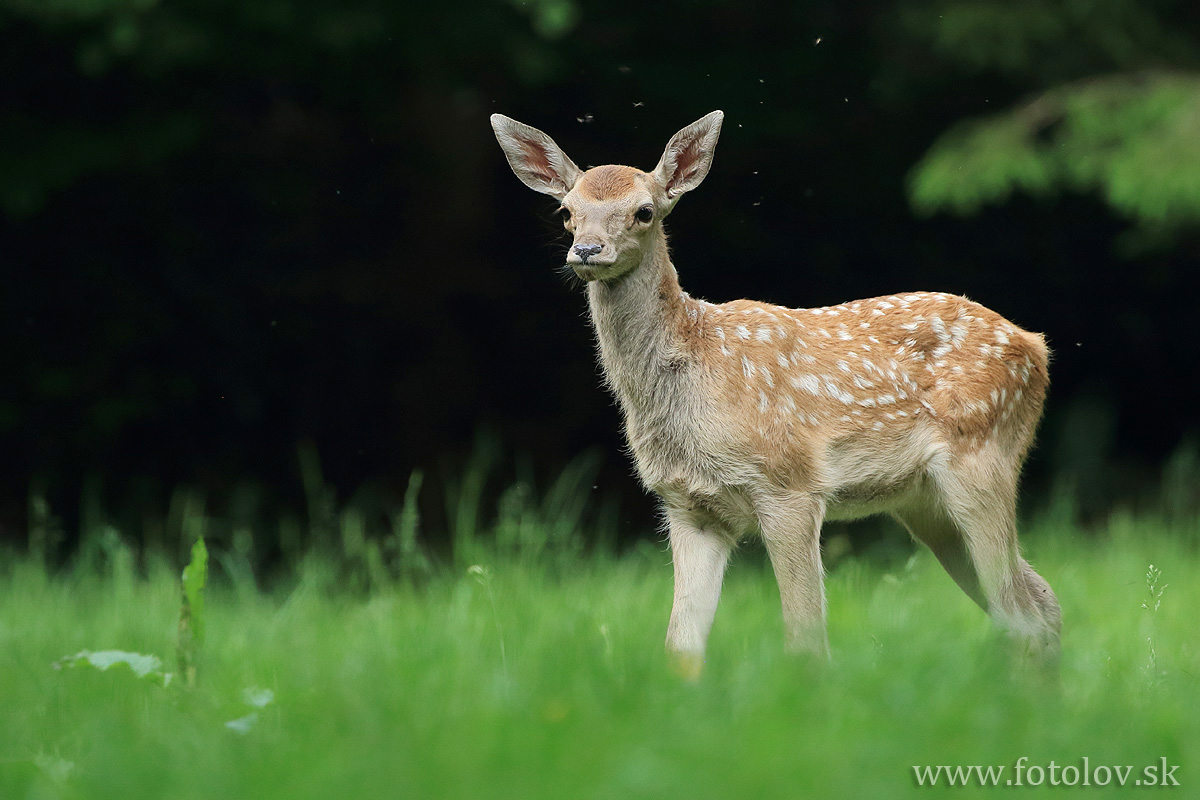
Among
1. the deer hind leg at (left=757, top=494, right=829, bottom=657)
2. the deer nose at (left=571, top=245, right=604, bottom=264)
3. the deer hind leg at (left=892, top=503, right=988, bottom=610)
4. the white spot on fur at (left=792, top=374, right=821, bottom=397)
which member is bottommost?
the deer hind leg at (left=892, top=503, right=988, bottom=610)

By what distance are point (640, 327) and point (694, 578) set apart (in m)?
0.83

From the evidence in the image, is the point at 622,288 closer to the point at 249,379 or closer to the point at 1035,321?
the point at 249,379

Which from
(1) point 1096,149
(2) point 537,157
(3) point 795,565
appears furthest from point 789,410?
(1) point 1096,149

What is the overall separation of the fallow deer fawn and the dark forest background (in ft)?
10.0

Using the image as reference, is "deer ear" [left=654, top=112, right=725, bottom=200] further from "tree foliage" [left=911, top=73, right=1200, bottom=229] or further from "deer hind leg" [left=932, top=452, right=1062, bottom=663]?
"tree foliage" [left=911, top=73, right=1200, bottom=229]

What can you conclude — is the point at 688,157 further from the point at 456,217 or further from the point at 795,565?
the point at 456,217

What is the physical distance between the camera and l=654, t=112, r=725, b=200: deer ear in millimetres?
4551

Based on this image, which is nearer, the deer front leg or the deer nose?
the deer nose

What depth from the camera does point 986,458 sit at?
4.74 m

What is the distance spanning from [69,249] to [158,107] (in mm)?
1150

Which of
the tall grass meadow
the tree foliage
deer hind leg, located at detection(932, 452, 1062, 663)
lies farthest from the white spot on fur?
the tree foliage

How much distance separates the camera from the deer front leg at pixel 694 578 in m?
4.34

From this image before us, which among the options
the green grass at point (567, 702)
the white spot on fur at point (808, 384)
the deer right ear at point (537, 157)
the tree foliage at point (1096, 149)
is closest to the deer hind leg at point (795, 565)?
the green grass at point (567, 702)

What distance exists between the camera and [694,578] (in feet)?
14.4
